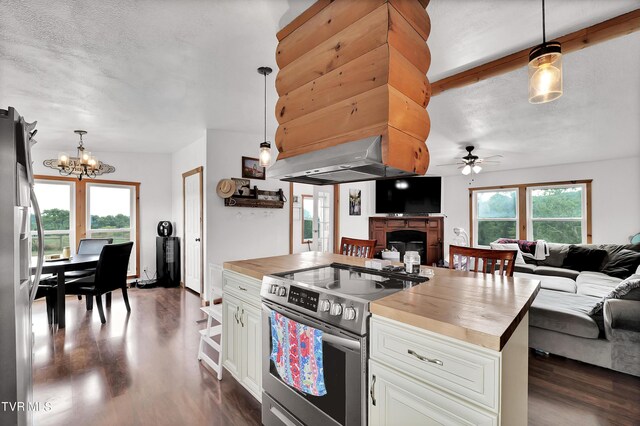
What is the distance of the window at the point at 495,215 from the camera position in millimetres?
6738

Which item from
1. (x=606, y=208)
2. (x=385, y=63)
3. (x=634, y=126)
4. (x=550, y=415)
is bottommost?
(x=550, y=415)

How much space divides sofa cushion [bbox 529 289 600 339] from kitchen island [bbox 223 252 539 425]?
147cm

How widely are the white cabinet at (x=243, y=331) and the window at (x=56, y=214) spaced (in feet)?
15.3

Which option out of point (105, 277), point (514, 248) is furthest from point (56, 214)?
point (514, 248)

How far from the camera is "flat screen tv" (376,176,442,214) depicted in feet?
24.0

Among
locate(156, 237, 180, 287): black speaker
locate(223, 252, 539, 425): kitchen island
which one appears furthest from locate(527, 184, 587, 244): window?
locate(156, 237, 180, 287): black speaker

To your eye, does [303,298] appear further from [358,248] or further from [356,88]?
[358,248]

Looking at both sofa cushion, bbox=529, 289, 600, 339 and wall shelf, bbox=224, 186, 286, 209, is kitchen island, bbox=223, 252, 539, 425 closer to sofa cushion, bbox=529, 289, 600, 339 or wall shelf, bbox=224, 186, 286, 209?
sofa cushion, bbox=529, 289, 600, 339

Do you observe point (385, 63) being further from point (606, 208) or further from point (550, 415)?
point (606, 208)

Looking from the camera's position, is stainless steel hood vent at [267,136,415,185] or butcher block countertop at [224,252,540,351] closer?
butcher block countertop at [224,252,540,351]

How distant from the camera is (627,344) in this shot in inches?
92.7

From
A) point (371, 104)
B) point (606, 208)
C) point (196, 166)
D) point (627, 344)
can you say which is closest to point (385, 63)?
point (371, 104)

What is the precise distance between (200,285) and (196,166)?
6.36 ft

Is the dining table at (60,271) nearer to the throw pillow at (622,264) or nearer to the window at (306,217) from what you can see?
the window at (306,217)
